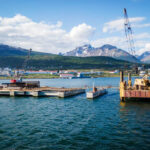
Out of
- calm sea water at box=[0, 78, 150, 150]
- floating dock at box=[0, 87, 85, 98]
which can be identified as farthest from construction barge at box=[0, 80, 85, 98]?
calm sea water at box=[0, 78, 150, 150]

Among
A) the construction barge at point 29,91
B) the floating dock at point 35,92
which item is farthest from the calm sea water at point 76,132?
the construction barge at point 29,91

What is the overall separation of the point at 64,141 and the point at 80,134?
4.17 metres

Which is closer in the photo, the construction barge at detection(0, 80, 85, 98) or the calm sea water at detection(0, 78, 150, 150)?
the calm sea water at detection(0, 78, 150, 150)

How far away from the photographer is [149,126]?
119 ft

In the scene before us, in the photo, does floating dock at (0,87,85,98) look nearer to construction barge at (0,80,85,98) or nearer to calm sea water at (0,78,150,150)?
construction barge at (0,80,85,98)

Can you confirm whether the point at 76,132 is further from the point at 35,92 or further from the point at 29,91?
the point at 29,91

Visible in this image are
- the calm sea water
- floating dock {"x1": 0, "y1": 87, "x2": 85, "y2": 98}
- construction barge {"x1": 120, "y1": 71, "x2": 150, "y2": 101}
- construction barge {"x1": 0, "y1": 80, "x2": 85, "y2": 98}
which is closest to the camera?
the calm sea water

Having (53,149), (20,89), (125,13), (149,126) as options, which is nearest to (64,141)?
(53,149)

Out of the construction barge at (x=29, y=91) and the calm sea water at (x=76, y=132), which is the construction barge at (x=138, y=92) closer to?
the calm sea water at (x=76, y=132)

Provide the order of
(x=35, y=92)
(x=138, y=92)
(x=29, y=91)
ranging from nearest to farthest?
(x=138, y=92) < (x=35, y=92) < (x=29, y=91)

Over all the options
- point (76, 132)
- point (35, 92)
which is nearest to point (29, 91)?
point (35, 92)

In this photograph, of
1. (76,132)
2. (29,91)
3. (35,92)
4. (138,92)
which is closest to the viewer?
(76,132)

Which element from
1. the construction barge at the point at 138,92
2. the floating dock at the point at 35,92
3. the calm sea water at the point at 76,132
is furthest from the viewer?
the floating dock at the point at 35,92

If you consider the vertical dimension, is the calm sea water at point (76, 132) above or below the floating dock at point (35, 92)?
below
